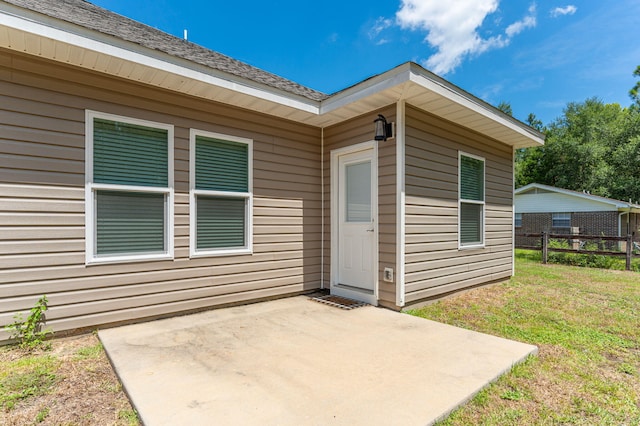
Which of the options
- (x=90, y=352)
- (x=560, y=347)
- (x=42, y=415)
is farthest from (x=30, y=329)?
(x=560, y=347)

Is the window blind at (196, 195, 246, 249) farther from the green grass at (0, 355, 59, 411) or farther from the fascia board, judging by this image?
the fascia board

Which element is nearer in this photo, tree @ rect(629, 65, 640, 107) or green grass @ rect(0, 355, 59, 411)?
green grass @ rect(0, 355, 59, 411)

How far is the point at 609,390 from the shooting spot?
7.10 feet

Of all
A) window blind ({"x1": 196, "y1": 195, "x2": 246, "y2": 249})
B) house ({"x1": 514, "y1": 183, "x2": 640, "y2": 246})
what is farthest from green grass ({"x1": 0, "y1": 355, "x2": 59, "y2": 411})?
house ({"x1": 514, "y1": 183, "x2": 640, "y2": 246})

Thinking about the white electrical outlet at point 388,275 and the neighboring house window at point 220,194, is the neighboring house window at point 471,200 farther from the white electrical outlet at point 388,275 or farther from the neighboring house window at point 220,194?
the neighboring house window at point 220,194

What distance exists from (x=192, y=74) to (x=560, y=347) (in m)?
4.31

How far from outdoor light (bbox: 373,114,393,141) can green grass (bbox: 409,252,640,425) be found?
2167 millimetres

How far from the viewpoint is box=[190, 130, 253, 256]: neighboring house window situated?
12.2ft

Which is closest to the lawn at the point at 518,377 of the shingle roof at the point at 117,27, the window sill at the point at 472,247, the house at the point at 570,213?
the window sill at the point at 472,247

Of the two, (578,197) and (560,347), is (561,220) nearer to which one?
(578,197)

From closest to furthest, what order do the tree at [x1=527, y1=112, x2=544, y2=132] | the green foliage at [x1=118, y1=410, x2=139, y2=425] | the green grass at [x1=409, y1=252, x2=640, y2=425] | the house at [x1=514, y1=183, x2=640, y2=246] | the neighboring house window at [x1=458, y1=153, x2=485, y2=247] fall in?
1. the green foliage at [x1=118, y1=410, x2=139, y2=425]
2. the green grass at [x1=409, y1=252, x2=640, y2=425]
3. the neighboring house window at [x1=458, y1=153, x2=485, y2=247]
4. the house at [x1=514, y1=183, x2=640, y2=246]
5. the tree at [x1=527, y1=112, x2=544, y2=132]

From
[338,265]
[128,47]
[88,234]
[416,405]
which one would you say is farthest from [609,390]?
[128,47]

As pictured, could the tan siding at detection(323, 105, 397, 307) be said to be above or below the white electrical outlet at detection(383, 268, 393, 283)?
above

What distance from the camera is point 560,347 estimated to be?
9.47 ft
